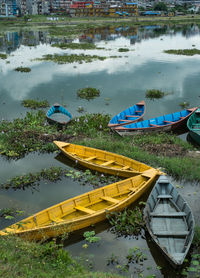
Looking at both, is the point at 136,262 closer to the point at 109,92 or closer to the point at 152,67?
the point at 109,92

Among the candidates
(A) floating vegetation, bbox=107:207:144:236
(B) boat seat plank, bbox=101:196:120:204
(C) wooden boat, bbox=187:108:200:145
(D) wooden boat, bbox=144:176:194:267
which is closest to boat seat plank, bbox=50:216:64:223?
(A) floating vegetation, bbox=107:207:144:236

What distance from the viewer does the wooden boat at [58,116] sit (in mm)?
17583

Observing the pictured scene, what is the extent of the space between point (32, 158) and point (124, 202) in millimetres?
6561

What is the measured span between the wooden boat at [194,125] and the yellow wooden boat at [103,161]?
5.03 m

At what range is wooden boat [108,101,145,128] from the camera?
1722cm

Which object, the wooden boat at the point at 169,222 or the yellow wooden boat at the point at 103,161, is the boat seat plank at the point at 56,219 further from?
the yellow wooden boat at the point at 103,161

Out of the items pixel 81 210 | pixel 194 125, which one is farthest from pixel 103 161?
pixel 194 125

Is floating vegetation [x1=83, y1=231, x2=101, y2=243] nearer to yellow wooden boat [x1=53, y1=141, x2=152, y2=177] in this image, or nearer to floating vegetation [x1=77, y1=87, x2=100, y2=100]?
yellow wooden boat [x1=53, y1=141, x2=152, y2=177]

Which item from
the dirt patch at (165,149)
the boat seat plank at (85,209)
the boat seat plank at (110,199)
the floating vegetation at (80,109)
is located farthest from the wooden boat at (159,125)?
the boat seat plank at (85,209)

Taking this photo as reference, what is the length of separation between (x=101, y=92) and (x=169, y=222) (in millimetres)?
18552

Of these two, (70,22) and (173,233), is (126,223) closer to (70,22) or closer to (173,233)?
(173,233)

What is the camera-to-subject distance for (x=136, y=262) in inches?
325

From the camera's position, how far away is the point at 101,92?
1032 inches

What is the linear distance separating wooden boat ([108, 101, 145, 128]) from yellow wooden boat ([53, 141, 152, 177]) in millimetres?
3228
